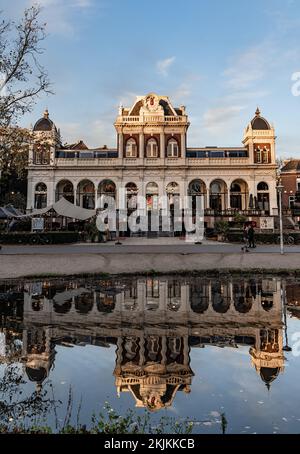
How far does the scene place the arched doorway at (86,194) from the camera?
59344 mm

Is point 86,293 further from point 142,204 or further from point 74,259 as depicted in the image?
point 142,204

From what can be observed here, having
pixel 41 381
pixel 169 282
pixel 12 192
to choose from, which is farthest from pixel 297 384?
pixel 12 192

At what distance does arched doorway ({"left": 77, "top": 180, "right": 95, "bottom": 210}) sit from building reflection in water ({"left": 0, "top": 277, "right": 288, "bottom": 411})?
4661cm

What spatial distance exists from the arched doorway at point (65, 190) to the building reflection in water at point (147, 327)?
1857 inches

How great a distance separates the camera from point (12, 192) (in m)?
63.4

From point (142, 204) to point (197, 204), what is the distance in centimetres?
985

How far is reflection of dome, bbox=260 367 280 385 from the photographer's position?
5.21 metres

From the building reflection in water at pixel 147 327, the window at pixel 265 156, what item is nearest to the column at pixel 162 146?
the window at pixel 265 156

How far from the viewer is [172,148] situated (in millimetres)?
57438

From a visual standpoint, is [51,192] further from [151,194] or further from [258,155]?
[258,155]

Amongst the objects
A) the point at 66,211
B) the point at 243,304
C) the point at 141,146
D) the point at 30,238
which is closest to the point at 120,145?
the point at 141,146
